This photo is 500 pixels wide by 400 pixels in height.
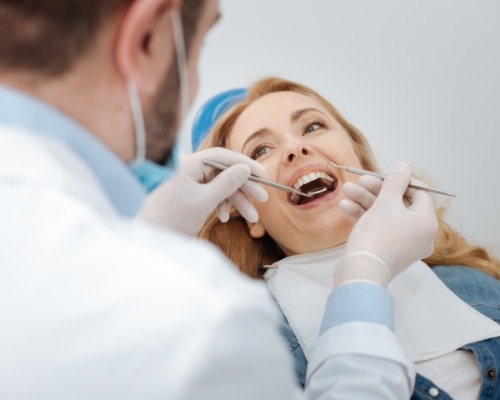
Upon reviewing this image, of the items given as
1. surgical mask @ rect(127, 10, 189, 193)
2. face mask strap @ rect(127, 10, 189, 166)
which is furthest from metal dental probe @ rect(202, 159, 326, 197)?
face mask strap @ rect(127, 10, 189, 166)

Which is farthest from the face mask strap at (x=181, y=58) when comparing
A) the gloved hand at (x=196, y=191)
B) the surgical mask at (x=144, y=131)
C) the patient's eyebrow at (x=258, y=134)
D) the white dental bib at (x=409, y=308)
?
the patient's eyebrow at (x=258, y=134)

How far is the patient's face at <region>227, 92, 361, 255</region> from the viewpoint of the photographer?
169cm

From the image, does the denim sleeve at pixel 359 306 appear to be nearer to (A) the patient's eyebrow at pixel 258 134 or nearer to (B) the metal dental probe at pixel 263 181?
(B) the metal dental probe at pixel 263 181

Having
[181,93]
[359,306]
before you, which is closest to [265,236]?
[359,306]

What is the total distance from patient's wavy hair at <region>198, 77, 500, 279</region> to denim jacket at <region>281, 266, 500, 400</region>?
92mm

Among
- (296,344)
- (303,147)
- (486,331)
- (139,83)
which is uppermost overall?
(139,83)

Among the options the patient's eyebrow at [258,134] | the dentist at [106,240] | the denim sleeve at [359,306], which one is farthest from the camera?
the patient's eyebrow at [258,134]

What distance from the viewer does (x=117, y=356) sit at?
0.61m

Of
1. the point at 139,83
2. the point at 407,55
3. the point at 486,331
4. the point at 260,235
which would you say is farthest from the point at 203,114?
the point at 139,83

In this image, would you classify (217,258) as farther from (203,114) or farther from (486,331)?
(203,114)

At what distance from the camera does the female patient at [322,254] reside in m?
1.46

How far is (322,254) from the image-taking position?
1.69 meters

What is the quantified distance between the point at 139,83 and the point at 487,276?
127 cm

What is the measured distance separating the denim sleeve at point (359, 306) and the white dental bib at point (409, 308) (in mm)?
303
